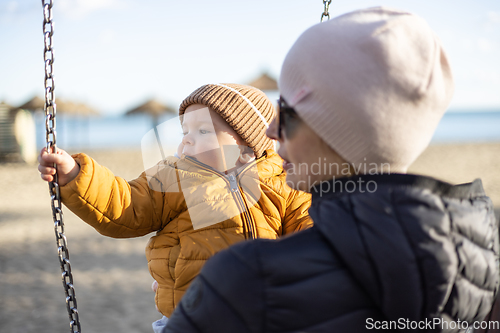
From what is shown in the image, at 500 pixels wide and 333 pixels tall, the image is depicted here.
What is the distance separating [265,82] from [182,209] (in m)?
11.7

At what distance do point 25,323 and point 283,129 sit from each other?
3.61 meters

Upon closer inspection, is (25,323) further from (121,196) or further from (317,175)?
(317,175)

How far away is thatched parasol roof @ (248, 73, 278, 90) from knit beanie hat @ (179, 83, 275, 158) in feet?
36.0

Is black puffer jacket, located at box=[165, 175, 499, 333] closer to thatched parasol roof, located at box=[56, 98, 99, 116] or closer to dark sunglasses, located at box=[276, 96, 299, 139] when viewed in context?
dark sunglasses, located at box=[276, 96, 299, 139]

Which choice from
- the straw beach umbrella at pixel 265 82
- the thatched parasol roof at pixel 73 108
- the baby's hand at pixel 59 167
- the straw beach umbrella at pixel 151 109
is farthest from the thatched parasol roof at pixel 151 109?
the baby's hand at pixel 59 167

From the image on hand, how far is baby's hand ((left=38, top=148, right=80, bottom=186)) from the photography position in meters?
1.30

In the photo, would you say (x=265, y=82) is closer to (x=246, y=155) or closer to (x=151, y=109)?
(x=151, y=109)

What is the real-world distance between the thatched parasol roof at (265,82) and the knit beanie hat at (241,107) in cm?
1096

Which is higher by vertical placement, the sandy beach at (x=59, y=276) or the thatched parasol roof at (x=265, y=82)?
the thatched parasol roof at (x=265, y=82)

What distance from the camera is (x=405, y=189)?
746 mm

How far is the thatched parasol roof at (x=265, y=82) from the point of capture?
12594 millimetres

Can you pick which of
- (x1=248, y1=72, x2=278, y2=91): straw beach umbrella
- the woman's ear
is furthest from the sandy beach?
(x1=248, y1=72, x2=278, y2=91): straw beach umbrella

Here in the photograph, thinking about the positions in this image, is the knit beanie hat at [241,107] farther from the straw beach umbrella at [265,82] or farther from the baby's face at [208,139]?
the straw beach umbrella at [265,82]

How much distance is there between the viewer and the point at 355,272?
726 mm
